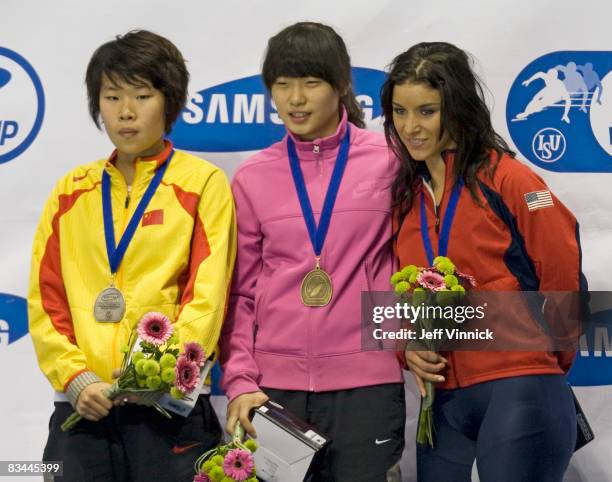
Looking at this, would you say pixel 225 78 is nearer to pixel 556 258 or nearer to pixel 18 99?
pixel 18 99

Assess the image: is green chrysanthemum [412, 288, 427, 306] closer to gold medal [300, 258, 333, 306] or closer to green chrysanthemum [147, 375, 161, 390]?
gold medal [300, 258, 333, 306]

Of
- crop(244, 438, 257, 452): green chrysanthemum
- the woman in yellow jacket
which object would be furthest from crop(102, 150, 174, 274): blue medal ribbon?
crop(244, 438, 257, 452): green chrysanthemum

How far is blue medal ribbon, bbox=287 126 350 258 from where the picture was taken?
3.35 metres

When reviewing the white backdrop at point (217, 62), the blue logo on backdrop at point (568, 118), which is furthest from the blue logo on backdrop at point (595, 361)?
the blue logo on backdrop at point (568, 118)

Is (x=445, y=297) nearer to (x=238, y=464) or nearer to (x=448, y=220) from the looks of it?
(x=448, y=220)

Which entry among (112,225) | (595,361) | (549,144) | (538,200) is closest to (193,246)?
(112,225)

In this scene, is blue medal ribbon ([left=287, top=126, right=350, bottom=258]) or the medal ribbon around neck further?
blue medal ribbon ([left=287, top=126, right=350, bottom=258])

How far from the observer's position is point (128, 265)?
330 cm

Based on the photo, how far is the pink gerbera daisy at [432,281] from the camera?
2.96 m

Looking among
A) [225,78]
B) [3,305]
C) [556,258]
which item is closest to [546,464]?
[556,258]

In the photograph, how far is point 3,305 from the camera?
404 cm

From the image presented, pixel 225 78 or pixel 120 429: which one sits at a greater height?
pixel 225 78

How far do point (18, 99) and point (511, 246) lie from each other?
6.84 ft

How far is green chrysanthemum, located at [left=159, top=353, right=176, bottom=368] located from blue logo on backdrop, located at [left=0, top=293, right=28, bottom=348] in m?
1.21
